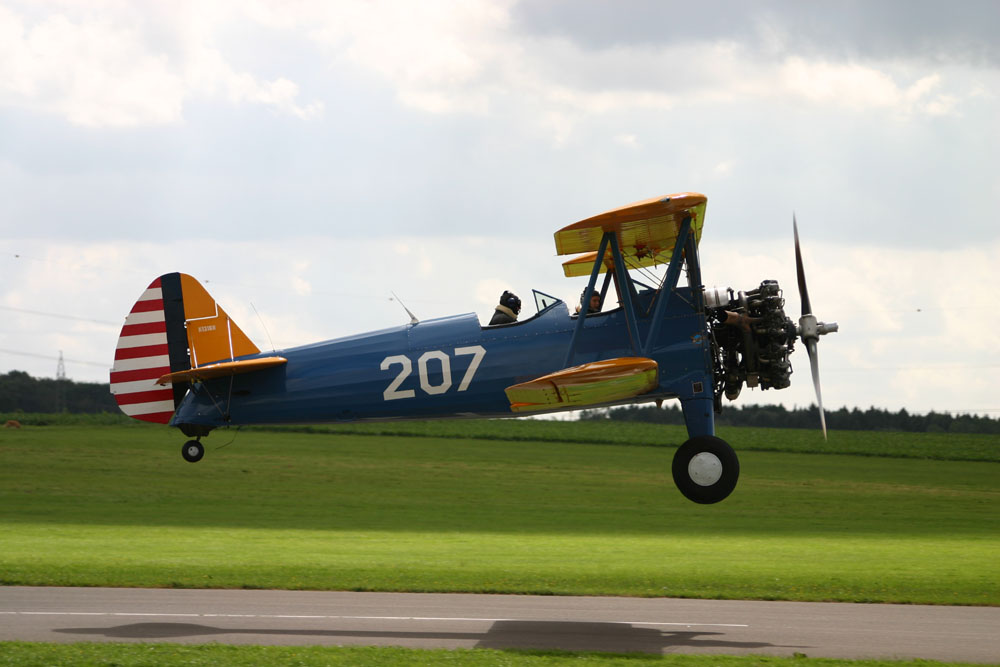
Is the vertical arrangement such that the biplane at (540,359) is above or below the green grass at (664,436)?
above

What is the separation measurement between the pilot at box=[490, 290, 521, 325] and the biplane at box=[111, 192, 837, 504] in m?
0.17

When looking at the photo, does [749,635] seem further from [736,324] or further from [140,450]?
[140,450]

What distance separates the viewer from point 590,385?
14.4 meters

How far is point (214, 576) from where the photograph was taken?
25344 mm

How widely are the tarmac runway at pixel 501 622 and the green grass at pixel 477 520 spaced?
1.61 m

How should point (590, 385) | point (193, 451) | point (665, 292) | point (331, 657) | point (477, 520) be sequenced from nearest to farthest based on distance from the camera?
point (590, 385)
point (665, 292)
point (331, 657)
point (193, 451)
point (477, 520)

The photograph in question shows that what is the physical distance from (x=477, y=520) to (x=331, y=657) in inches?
1087

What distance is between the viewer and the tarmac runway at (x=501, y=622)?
17.1 metres

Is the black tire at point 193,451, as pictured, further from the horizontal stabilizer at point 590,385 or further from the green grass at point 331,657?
the horizontal stabilizer at point 590,385

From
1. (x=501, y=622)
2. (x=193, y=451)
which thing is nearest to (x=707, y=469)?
(x=501, y=622)

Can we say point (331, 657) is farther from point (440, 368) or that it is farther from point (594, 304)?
point (594, 304)

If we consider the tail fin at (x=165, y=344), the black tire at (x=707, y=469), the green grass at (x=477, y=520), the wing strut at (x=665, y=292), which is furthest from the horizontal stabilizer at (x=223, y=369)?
the green grass at (x=477, y=520)

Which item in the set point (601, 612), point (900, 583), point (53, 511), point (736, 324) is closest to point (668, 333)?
point (736, 324)

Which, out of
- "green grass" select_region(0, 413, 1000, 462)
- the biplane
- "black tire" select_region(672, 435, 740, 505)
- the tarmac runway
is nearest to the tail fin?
the biplane
